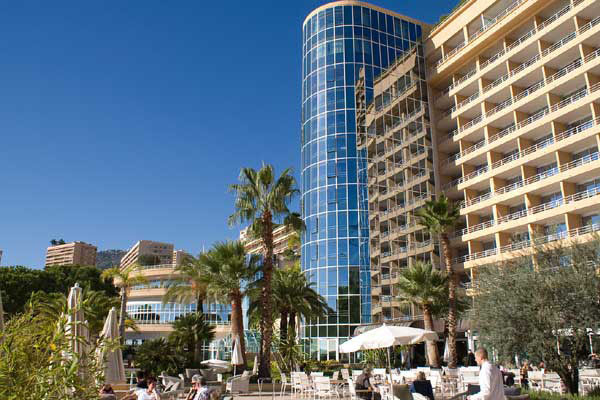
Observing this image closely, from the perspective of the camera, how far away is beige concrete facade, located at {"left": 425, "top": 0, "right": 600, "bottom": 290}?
110 ft

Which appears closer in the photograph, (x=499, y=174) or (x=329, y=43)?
(x=499, y=174)

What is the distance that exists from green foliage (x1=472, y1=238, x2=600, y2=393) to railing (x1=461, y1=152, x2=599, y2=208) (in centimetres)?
1687

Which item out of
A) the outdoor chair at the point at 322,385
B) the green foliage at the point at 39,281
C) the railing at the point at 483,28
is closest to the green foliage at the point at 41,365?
the outdoor chair at the point at 322,385

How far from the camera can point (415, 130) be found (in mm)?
48719

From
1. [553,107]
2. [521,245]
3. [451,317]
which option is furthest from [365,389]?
[553,107]

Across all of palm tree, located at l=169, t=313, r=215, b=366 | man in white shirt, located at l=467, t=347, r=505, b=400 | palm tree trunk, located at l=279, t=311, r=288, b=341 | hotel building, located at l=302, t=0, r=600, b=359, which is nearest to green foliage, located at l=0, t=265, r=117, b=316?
palm tree, located at l=169, t=313, r=215, b=366

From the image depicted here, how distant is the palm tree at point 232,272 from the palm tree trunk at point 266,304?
3533mm

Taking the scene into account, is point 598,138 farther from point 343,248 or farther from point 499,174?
point 343,248

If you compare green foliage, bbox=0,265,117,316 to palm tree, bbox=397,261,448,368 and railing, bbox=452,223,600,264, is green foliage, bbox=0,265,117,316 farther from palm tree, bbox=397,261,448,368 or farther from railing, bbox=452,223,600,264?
railing, bbox=452,223,600,264

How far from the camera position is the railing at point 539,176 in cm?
3383

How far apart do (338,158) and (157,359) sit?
3227 centimetres

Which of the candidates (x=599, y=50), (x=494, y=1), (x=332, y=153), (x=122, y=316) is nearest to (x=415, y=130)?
(x=332, y=153)

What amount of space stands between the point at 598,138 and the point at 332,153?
1058 inches

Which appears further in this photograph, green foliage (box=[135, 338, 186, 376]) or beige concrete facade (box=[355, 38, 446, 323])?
beige concrete facade (box=[355, 38, 446, 323])
